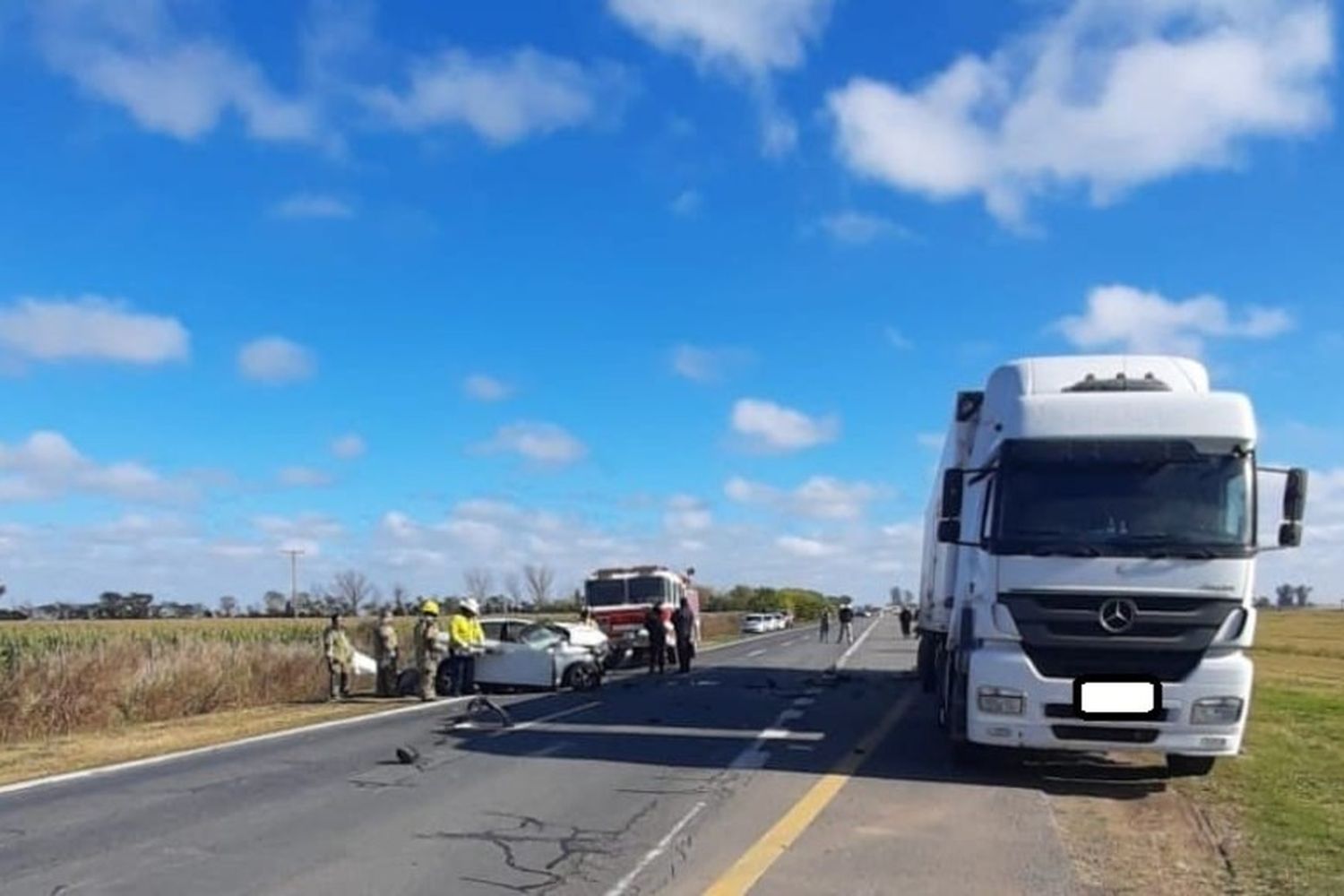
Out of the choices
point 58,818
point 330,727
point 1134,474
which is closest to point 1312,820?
point 1134,474

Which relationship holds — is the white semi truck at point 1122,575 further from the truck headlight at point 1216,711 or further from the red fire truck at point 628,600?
the red fire truck at point 628,600

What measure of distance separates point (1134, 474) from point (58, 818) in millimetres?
8594

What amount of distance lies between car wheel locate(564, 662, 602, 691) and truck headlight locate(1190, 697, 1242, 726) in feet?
47.3

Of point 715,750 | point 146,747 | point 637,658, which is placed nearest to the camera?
point 715,750

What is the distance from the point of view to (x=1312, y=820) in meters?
9.51

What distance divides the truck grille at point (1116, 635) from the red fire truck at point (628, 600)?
21984 millimetres

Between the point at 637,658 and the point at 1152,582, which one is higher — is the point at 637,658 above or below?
below

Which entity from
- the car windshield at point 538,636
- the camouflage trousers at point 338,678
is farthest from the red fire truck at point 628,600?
the camouflage trousers at point 338,678

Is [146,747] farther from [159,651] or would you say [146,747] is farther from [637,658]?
[637,658]

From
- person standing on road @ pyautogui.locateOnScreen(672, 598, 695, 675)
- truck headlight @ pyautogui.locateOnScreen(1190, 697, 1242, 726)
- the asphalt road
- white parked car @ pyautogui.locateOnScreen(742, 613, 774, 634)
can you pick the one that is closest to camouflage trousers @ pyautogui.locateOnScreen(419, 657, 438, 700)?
the asphalt road

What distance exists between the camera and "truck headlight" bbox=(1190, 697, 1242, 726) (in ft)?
33.8

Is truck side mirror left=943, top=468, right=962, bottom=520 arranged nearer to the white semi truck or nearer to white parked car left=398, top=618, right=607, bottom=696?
the white semi truck

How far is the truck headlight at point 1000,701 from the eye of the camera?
10539 mm

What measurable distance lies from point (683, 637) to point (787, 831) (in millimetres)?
21744
